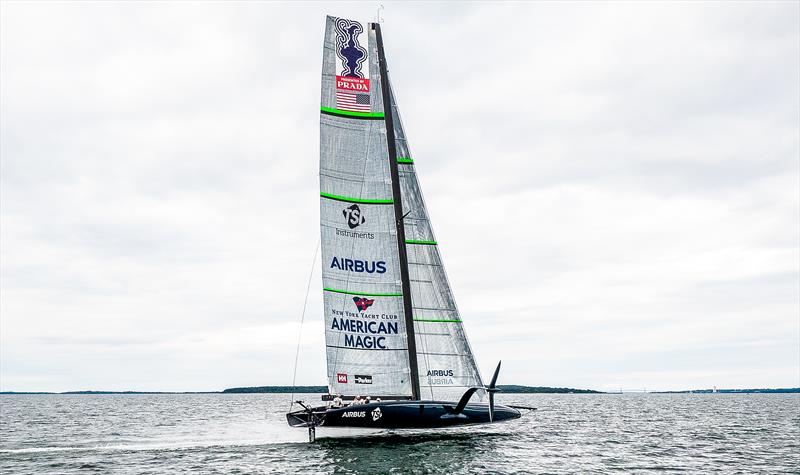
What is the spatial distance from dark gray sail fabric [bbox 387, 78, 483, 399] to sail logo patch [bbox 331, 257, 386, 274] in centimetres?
153

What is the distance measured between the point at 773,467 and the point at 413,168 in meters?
19.3

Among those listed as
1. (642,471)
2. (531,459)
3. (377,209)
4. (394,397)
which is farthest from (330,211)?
(642,471)

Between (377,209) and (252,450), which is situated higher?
(377,209)

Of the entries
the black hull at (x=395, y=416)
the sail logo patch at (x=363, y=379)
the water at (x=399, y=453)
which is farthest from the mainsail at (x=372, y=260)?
the water at (x=399, y=453)

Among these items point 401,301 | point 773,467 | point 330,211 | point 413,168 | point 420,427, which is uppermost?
point 413,168

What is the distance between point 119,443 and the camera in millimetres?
37094

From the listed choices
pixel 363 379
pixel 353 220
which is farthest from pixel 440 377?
pixel 353 220

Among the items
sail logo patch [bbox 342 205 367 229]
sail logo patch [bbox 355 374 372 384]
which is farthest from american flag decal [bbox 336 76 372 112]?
sail logo patch [bbox 355 374 372 384]

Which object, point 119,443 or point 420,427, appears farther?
point 119,443

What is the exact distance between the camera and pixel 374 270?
30531 millimetres

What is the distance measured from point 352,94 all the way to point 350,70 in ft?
3.51

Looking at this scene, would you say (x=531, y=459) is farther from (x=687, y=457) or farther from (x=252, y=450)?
(x=252, y=450)

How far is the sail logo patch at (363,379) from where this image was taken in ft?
97.3

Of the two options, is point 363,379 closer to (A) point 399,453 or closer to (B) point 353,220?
(A) point 399,453
